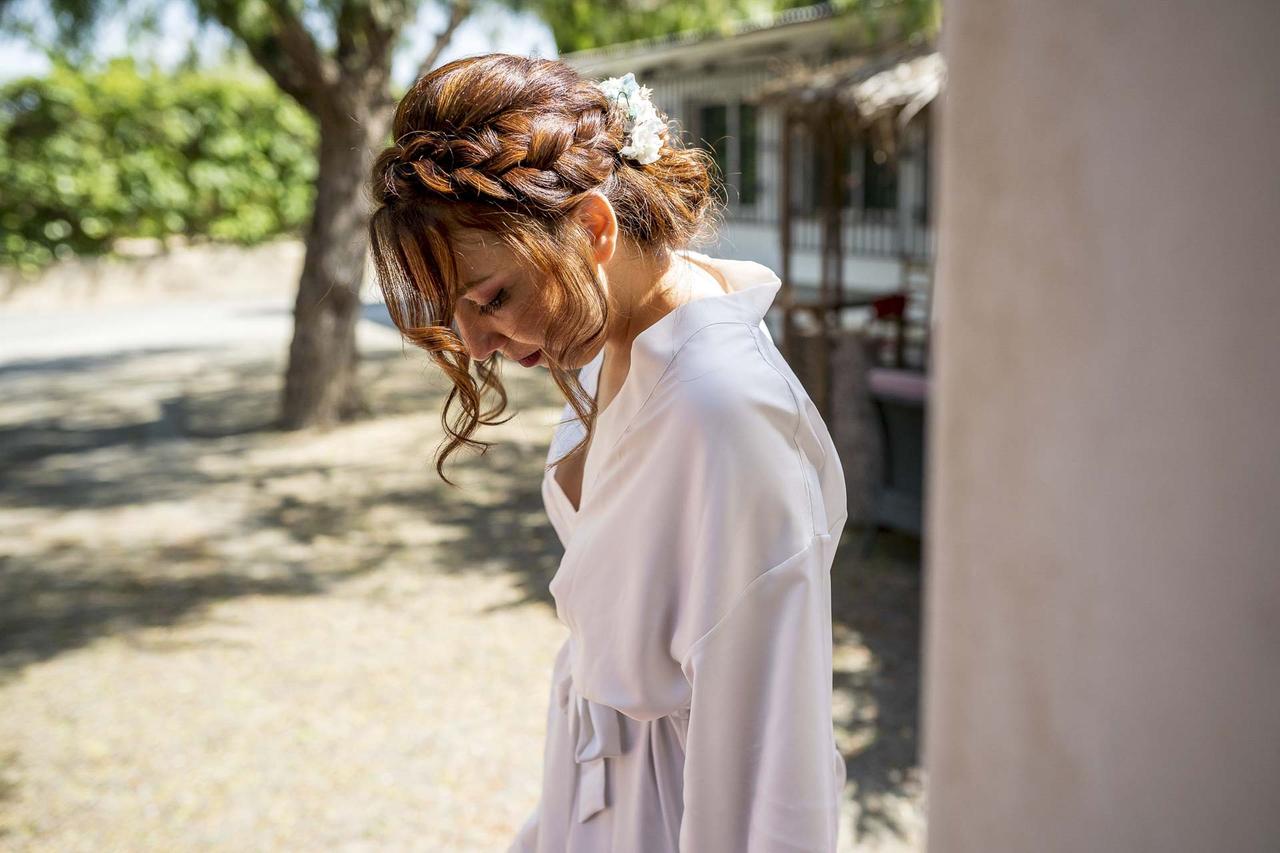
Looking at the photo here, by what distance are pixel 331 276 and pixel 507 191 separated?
7670 millimetres

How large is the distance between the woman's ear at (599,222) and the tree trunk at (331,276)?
7506 millimetres

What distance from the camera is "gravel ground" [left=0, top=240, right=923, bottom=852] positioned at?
361cm

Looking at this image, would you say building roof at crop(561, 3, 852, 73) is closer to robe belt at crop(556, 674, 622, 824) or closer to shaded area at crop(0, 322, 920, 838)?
shaded area at crop(0, 322, 920, 838)

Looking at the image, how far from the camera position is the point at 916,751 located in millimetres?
3881

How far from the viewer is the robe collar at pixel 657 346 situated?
51.1 inches

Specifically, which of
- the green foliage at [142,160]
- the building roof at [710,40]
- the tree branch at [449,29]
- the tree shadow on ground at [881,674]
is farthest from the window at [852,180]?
the tree shadow on ground at [881,674]

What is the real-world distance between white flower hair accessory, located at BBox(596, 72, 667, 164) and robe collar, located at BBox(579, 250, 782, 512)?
21cm

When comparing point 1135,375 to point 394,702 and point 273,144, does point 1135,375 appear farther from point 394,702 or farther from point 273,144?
point 273,144

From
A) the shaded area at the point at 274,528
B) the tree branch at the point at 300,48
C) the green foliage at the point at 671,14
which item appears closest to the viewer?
the shaded area at the point at 274,528

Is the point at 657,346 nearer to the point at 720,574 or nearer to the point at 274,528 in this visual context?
the point at 720,574

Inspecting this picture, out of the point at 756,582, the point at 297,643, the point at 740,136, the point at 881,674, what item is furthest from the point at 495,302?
the point at 740,136

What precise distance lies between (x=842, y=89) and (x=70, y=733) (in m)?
5.39

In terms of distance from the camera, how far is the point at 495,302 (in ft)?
4.36

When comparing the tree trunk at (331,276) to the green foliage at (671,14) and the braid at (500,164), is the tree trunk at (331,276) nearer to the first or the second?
the green foliage at (671,14)
